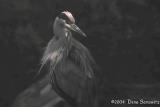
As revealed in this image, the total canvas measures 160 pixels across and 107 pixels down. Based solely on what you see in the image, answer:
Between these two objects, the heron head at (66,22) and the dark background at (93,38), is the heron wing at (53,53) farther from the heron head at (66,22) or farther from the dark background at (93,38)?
the dark background at (93,38)

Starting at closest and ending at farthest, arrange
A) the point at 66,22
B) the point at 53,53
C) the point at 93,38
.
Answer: the point at 66,22
the point at 53,53
the point at 93,38

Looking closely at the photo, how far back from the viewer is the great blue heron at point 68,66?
4957 millimetres

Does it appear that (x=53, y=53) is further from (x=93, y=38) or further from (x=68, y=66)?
(x=93, y=38)

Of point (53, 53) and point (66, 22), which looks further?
point (53, 53)

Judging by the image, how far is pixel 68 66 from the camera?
5000mm

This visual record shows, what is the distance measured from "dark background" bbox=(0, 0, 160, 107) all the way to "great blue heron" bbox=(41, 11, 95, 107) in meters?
0.70

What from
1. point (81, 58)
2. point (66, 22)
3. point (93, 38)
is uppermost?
point (66, 22)

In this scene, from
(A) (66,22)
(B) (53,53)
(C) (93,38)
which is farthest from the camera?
(C) (93,38)

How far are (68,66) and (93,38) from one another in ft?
2.84

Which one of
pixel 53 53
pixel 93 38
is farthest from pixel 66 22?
pixel 93 38

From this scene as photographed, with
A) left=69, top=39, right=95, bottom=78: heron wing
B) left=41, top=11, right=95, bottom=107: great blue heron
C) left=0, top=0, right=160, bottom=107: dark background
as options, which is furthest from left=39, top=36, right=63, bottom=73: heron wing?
left=0, top=0, right=160, bottom=107: dark background

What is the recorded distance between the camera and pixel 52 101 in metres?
5.16

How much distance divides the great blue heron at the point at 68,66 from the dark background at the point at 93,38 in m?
0.70

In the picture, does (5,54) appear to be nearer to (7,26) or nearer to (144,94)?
(7,26)
